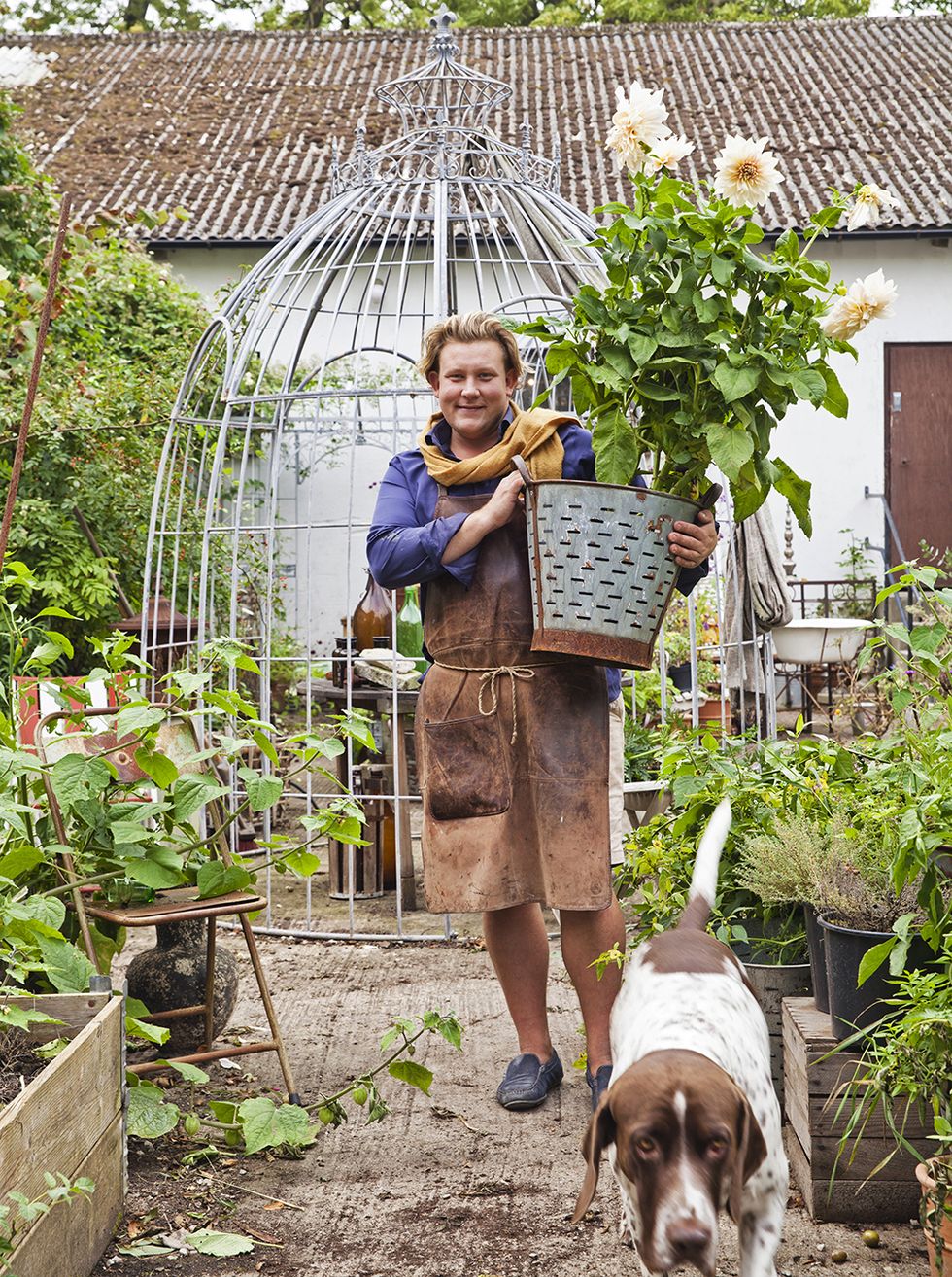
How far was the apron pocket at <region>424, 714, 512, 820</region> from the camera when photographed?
11.9 feet

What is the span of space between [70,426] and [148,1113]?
5157 millimetres

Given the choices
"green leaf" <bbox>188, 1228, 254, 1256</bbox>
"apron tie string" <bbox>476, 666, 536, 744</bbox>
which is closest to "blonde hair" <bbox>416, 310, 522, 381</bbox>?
"apron tie string" <bbox>476, 666, 536, 744</bbox>

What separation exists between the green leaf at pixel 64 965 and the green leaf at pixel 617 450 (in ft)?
Answer: 5.56

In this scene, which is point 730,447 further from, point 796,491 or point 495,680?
point 495,680

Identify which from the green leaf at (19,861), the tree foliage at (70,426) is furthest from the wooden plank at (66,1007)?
the tree foliage at (70,426)

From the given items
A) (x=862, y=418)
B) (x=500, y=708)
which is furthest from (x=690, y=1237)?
(x=862, y=418)

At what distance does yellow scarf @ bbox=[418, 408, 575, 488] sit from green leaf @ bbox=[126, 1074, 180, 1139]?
175 centimetres

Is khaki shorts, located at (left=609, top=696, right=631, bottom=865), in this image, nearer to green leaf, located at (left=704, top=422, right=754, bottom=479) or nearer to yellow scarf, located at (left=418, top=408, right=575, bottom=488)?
yellow scarf, located at (left=418, top=408, right=575, bottom=488)

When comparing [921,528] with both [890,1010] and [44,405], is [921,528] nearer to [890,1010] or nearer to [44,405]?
[44,405]

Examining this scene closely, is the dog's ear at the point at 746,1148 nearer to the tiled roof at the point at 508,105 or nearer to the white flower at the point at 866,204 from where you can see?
the white flower at the point at 866,204

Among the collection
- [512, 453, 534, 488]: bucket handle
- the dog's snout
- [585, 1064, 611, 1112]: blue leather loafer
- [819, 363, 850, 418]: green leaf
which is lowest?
[585, 1064, 611, 1112]: blue leather loafer

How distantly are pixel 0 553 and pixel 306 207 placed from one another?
11102 millimetres

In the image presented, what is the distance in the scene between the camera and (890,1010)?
292 centimetres

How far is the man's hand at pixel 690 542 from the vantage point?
3199 mm
